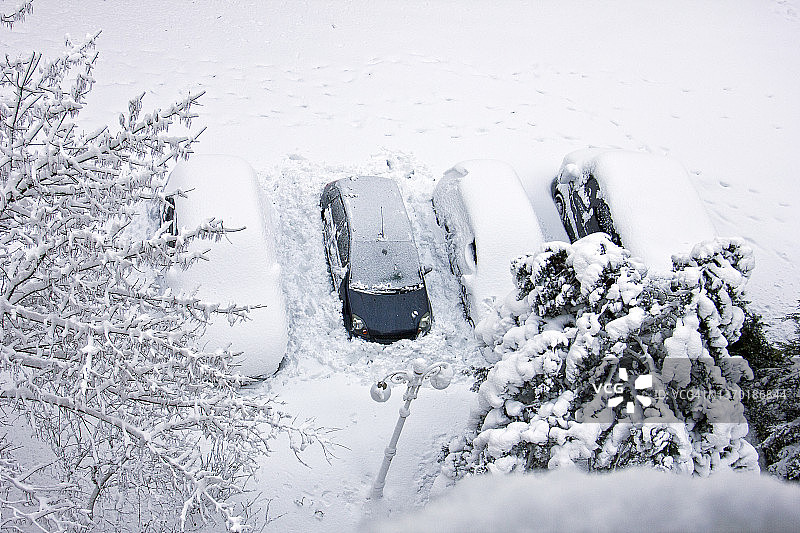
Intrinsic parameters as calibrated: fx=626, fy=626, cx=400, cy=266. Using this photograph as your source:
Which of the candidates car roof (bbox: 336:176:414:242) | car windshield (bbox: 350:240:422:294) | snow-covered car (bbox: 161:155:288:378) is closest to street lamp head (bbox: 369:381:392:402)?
snow-covered car (bbox: 161:155:288:378)

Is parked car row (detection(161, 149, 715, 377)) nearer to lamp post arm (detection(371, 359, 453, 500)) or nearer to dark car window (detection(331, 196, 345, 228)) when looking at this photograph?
dark car window (detection(331, 196, 345, 228))

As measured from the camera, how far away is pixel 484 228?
9.22 m

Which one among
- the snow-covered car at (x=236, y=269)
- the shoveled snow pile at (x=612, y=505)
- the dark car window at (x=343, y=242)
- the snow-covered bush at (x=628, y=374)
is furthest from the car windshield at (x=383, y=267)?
the shoveled snow pile at (x=612, y=505)

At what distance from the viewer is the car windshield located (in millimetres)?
8859

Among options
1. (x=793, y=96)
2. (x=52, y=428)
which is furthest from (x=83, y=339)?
(x=793, y=96)

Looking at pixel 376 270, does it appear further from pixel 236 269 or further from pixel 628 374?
pixel 628 374

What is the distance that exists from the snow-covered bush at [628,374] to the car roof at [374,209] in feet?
11.4

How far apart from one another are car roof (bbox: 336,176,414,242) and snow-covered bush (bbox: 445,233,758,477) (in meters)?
3.48

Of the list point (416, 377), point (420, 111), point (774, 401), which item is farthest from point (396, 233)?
point (774, 401)

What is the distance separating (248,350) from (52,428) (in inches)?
108

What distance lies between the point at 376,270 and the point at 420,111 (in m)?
5.61

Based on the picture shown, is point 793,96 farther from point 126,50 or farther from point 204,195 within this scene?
point 126,50

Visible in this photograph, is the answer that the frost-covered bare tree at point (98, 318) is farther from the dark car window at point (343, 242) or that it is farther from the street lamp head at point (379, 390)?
the dark car window at point (343, 242)

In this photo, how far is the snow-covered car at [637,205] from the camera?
8.90m
